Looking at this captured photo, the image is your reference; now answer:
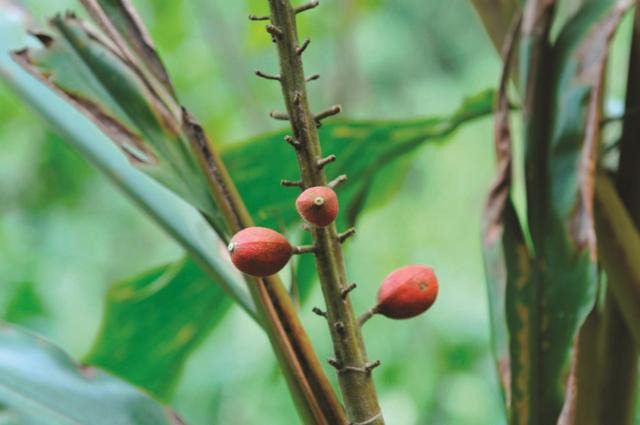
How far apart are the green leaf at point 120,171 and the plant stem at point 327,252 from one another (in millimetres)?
144

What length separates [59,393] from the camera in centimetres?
48

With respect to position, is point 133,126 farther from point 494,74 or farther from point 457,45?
point 457,45

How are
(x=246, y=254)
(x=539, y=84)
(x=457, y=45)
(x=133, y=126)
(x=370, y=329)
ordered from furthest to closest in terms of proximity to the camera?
1. (x=457, y=45)
2. (x=370, y=329)
3. (x=539, y=84)
4. (x=133, y=126)
5. (x=246, y=254)

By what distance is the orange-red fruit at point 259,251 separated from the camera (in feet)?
1.11

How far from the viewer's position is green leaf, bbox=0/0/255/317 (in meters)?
0.49

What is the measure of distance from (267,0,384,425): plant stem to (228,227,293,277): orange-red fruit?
1 cm

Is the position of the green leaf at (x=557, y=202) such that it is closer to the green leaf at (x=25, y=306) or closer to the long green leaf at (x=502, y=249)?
the long green leaf at (x=502, y=249)

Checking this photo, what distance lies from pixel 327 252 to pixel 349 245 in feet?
3.29

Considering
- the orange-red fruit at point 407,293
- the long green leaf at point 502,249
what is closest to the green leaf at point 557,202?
the long green leaf at point 502,249

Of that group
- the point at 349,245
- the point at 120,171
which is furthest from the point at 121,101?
the point at 349,245

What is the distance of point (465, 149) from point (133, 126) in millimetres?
1947

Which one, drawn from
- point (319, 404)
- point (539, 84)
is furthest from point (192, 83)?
point (319, 404)

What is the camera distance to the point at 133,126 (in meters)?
0.47

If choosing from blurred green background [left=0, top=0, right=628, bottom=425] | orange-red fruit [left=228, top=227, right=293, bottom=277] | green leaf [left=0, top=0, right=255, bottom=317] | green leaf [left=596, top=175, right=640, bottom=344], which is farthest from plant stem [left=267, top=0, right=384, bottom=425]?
blurred green background [left=0, top=0, right=628, bottom=425]
